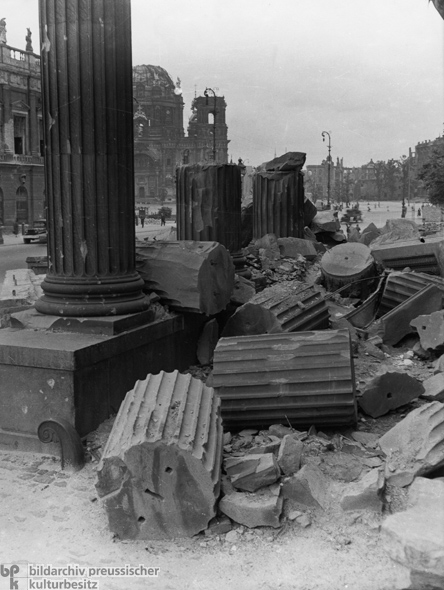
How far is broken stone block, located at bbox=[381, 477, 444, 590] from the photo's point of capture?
118 inches

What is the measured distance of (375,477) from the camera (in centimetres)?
386

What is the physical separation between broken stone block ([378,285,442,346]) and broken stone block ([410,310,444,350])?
0.48 m

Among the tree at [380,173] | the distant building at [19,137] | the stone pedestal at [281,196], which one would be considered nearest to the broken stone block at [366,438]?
the stone pedestal at [281,196]

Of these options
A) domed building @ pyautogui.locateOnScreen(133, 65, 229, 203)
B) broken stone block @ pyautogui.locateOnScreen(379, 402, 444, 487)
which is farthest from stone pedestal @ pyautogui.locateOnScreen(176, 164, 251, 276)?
domed building @ pyautogui.locateOnScreen(133, 65, 229, 203)

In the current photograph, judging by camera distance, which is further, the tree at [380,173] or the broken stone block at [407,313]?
the tree at [380,173]

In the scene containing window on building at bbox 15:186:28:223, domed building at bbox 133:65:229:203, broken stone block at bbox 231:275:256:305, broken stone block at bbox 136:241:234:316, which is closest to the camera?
broken stone block at bbox 136:241:234:316

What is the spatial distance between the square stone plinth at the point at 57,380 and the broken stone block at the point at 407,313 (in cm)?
333

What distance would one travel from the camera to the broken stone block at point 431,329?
6.68m

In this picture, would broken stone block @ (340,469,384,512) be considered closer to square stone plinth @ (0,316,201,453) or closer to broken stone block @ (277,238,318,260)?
square stone plinth @ (0,316,201,453)

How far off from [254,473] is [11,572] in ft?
4.60

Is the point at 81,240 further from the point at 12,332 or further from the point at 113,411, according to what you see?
the point at 113,411

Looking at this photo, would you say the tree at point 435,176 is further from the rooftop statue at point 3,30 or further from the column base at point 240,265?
the column base at point 240,265

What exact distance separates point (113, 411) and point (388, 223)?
1032 centimetres

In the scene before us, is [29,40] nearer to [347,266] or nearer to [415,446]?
[347,266]
